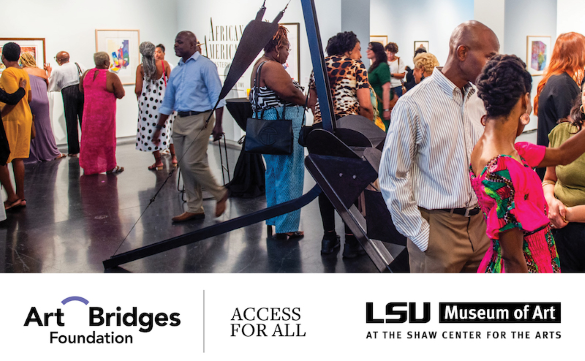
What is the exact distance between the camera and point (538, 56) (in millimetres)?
9766

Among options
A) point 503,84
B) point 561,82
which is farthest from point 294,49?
point 503,84

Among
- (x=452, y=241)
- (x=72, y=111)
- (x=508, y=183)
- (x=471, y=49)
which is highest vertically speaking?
(x=471, y=49)

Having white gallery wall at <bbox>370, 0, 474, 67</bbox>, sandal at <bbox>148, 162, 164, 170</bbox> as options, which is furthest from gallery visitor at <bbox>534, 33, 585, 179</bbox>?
white gallery wall at <bbox>370, 0, 474, 67</bbox>

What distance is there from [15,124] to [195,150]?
2.04 metres

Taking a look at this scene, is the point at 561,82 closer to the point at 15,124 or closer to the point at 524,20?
the point at 15,124

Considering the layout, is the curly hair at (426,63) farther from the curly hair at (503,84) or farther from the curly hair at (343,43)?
the curly hair at (503,84)

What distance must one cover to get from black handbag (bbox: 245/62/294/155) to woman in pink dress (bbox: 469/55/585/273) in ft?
7.24

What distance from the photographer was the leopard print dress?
12.8 feet

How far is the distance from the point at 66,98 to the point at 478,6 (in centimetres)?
605

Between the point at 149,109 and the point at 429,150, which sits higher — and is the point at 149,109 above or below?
above

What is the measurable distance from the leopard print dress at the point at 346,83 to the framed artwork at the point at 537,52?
639 centimetres

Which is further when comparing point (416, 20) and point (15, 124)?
point (416, 20)

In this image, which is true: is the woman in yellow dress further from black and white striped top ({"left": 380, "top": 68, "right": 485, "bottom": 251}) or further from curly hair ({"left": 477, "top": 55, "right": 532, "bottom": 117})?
curly hair ({"left": 477, "top": 55, "right": 532, "bottom": 117})

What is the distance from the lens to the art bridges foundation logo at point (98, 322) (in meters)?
2.25
